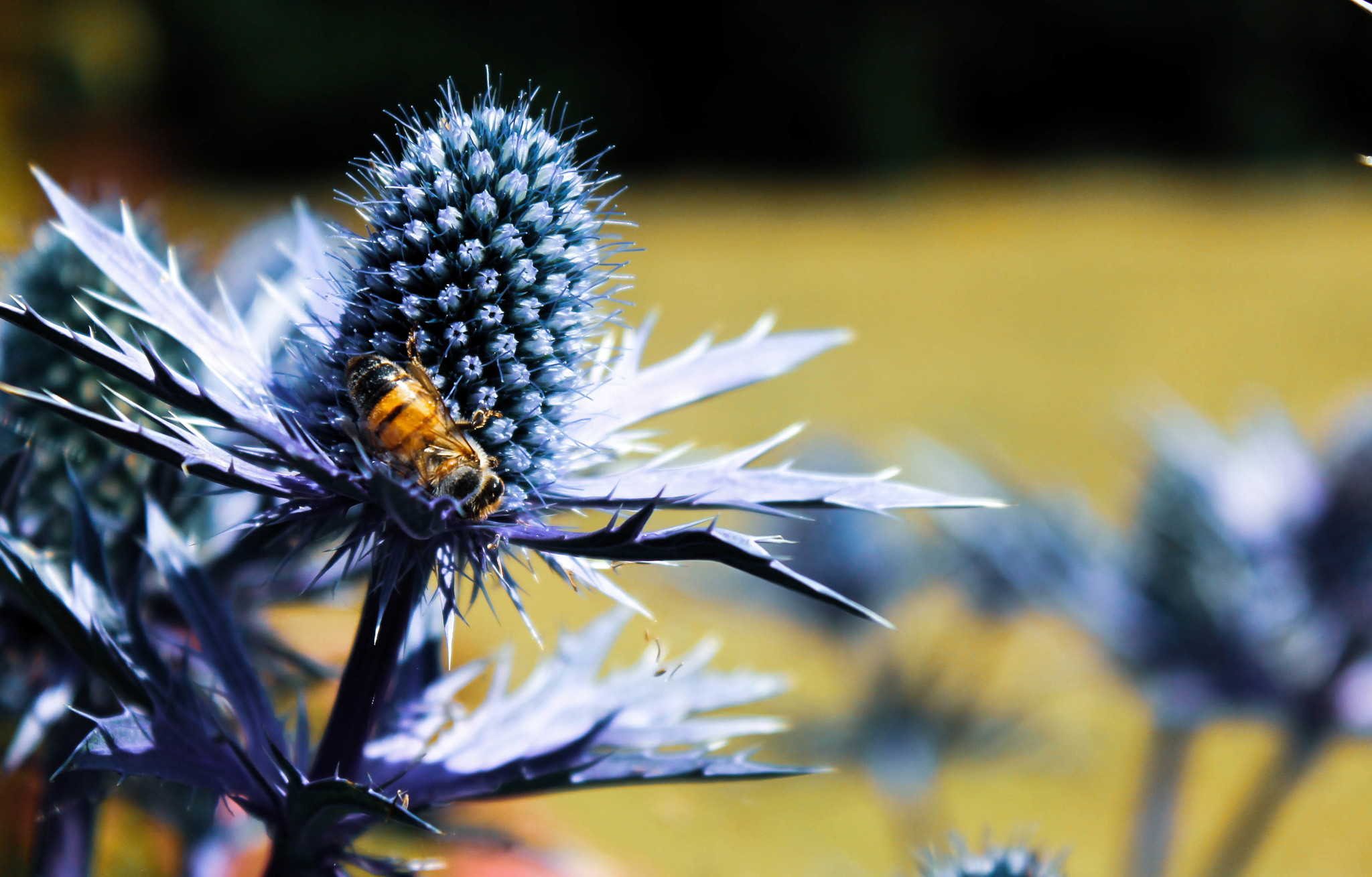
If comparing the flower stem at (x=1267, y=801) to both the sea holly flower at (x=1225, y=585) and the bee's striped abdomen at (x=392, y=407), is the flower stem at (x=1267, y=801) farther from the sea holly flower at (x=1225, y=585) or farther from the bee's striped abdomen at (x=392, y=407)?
the bee's striped abdomen at (x=392, y=407)

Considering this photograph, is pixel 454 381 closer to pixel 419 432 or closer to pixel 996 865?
pixel 419 432

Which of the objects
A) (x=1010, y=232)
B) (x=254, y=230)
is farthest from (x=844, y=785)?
(x=1010, y=232)

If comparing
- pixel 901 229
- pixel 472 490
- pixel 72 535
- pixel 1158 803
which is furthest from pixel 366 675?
pixel 901 229

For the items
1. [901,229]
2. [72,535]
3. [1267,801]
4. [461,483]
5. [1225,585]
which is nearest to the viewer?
[461,483]

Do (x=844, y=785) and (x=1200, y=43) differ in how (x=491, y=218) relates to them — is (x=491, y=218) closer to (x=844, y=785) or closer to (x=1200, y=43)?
(x=844, y=785)

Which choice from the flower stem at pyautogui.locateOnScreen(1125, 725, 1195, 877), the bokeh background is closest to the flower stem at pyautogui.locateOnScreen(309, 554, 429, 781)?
the bokeh background

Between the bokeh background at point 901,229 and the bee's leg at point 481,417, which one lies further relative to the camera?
the bokeh background at point 901,229

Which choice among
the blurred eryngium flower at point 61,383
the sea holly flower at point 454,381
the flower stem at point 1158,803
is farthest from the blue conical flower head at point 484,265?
the flower stem at point 1158,803
